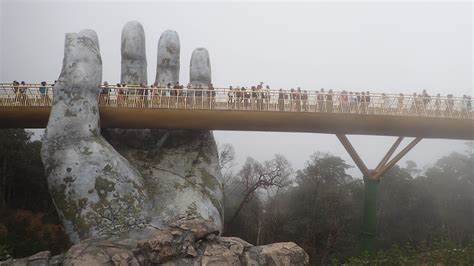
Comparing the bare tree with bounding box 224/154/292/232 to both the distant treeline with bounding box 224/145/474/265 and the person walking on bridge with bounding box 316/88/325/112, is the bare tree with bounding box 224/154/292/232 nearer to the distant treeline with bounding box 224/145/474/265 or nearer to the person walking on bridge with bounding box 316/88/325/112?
the distant treeline with bounding box 224/145/474/265

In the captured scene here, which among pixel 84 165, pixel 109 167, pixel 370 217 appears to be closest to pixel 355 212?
pixel 370 217

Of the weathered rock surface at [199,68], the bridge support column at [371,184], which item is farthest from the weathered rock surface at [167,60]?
the bridge support column at [371,184]

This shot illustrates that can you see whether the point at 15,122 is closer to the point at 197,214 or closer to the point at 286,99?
the point at 197,214

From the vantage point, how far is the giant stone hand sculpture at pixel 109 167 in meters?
11.7

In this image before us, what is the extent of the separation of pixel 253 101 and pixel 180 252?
7.12 m

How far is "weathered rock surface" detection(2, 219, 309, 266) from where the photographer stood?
8.02 meters

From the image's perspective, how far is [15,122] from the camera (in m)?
14.1

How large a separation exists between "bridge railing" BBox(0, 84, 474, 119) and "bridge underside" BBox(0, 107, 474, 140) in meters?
0.21

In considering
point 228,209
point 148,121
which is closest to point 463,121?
point 148,121

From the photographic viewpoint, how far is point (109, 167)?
1231cm

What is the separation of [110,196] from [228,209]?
20.1 metres

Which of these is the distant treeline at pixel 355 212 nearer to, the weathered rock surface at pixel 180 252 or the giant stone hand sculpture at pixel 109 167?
Answer: the giant stone hand sculpture at pixel 109 167

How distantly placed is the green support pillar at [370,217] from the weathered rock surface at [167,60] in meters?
→ 9.90

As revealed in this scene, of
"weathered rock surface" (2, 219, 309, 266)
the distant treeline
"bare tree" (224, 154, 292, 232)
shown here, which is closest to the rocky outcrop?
"weathered rock surface" (2, 219, 309, 266)
